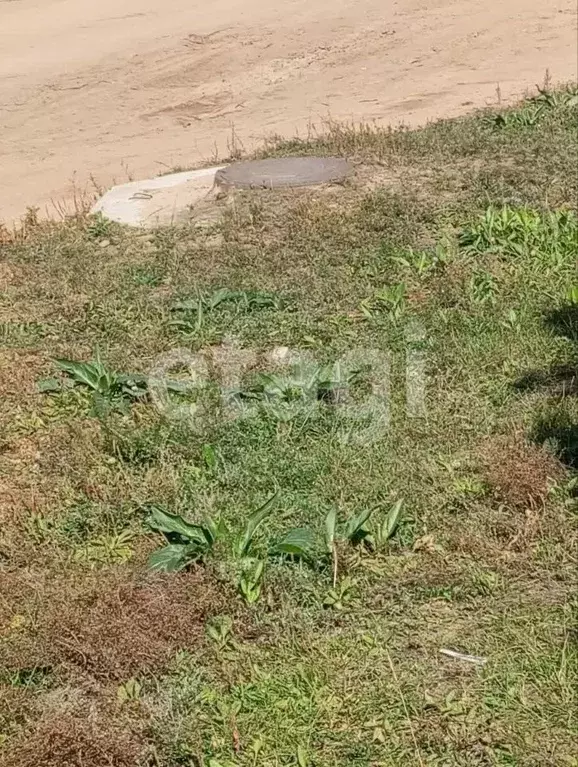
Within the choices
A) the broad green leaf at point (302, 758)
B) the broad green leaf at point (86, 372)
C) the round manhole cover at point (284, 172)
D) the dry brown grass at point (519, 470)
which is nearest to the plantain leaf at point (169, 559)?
the broad green leaf at point (302, 758)

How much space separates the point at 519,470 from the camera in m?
4.04

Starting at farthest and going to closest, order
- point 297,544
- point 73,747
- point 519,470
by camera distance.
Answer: point 519,470, point 297,544, point 73,747

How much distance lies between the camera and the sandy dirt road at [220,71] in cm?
1032

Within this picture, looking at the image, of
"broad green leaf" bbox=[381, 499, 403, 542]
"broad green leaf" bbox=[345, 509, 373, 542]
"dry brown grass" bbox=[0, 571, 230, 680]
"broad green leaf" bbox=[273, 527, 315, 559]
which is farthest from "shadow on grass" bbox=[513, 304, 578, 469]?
"dry brown grass" bbox=[0, 571, 230, 680]

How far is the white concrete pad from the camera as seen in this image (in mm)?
7578

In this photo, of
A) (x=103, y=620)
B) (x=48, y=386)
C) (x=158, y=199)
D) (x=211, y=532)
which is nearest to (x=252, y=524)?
(x=211, y=532)

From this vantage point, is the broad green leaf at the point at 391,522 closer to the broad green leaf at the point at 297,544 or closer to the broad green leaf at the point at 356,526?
the broad green leaf at the point at 356,526

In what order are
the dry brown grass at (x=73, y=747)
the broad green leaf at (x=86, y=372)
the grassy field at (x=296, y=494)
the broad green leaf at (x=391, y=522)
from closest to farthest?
the dry brown grass at (x=73, y=747) → the grassy field at (x=296, y=494) → the broad green leaf at (x=391, y=522) → the broad green leaf at (x=86, y=372)

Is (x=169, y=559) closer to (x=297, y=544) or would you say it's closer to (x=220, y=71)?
(x=297, y=544)

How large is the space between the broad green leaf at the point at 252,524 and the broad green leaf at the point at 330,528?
208 millimetres

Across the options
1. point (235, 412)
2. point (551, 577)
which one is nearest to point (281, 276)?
point (235, 412)

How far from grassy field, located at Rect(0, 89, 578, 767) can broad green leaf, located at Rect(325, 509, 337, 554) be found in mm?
13

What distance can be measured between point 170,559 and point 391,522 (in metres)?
0.77

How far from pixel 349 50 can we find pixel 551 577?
1071cm
